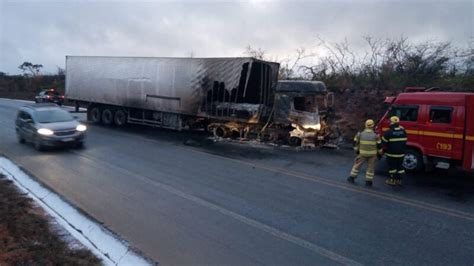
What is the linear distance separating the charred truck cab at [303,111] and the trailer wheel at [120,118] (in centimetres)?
929

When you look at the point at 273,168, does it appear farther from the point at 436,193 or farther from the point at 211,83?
the point at 211,83

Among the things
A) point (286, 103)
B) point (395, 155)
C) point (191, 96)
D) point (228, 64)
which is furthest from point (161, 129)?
point (395, 155)

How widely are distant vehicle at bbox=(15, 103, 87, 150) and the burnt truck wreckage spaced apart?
17.5 ft

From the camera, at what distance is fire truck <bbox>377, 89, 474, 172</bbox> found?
10.8m

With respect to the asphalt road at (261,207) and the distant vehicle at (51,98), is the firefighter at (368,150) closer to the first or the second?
the asphalt road at (261,207)

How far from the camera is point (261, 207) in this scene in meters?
7.84

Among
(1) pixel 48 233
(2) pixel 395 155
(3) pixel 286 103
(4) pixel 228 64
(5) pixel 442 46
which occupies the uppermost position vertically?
(5) pixel 442 46

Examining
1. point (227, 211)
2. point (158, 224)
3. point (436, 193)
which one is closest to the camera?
point (158, 224)

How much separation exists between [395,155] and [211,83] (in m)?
9.92

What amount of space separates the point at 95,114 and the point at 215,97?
366 inches

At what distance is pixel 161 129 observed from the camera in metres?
22.1

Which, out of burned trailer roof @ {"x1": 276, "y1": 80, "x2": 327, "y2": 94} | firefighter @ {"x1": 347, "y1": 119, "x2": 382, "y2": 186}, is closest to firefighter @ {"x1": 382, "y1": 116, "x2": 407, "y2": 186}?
firefighter @ {"x1": 347, "y1": 119, "x2": 382, "y2": 186}

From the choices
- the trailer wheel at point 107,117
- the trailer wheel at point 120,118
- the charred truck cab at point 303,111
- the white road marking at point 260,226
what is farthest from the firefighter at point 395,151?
the trailer wheel at point 107,117

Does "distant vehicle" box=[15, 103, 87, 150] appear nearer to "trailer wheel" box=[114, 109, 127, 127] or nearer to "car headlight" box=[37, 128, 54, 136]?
"car headlight" box=[37, 128, 54, 136]
